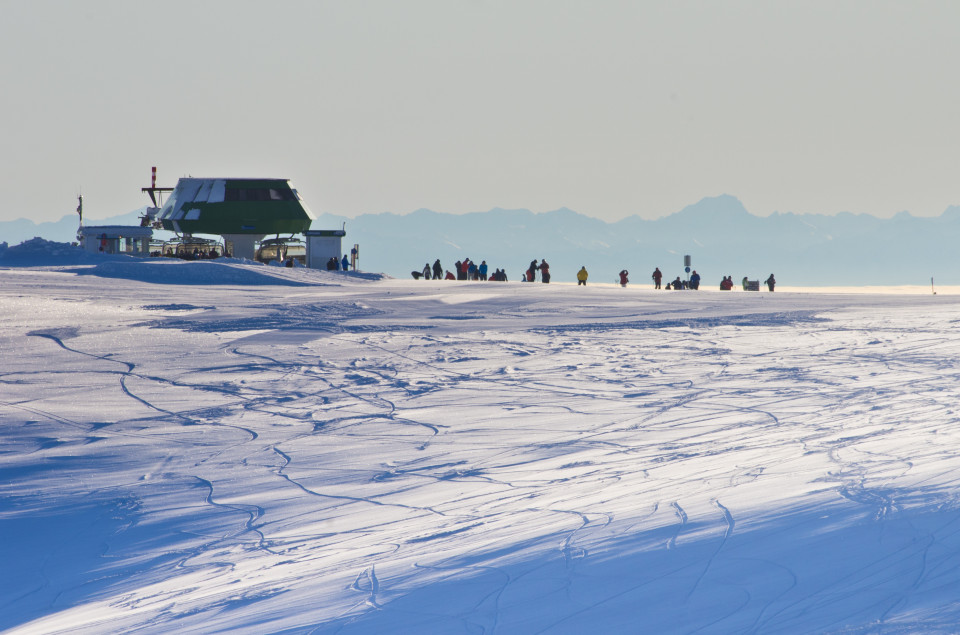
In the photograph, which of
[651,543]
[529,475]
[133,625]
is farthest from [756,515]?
[133,625]

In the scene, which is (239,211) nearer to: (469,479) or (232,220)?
(232,220)

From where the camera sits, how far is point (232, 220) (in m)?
52.7

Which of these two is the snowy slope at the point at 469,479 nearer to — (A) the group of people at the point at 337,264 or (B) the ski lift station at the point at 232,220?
(A) the group of people at the point at 337,264

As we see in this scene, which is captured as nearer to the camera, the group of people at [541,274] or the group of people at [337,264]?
the group of people at [541,274]

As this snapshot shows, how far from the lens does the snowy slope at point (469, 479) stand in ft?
14.4

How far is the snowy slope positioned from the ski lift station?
121 ft

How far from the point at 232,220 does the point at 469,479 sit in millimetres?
47872

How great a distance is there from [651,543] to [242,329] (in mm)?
12148

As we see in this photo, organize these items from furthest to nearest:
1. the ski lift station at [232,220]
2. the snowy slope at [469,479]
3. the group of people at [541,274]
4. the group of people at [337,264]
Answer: the ski lift station at [232,220] → the group of people at [337,264] → the group of people at [541,274] → the snowy slope at [469,479]

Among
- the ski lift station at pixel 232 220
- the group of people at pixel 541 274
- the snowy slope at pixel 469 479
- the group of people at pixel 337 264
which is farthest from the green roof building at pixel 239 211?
the snowy slope at pixel 469 479

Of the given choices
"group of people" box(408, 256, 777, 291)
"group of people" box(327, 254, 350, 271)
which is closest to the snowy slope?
"group of people" box(408, 256, 777, 291)

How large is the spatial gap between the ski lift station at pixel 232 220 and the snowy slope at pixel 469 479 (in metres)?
37.0

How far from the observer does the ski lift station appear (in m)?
52.5

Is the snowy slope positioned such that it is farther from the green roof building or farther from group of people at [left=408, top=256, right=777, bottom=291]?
the green roof building
